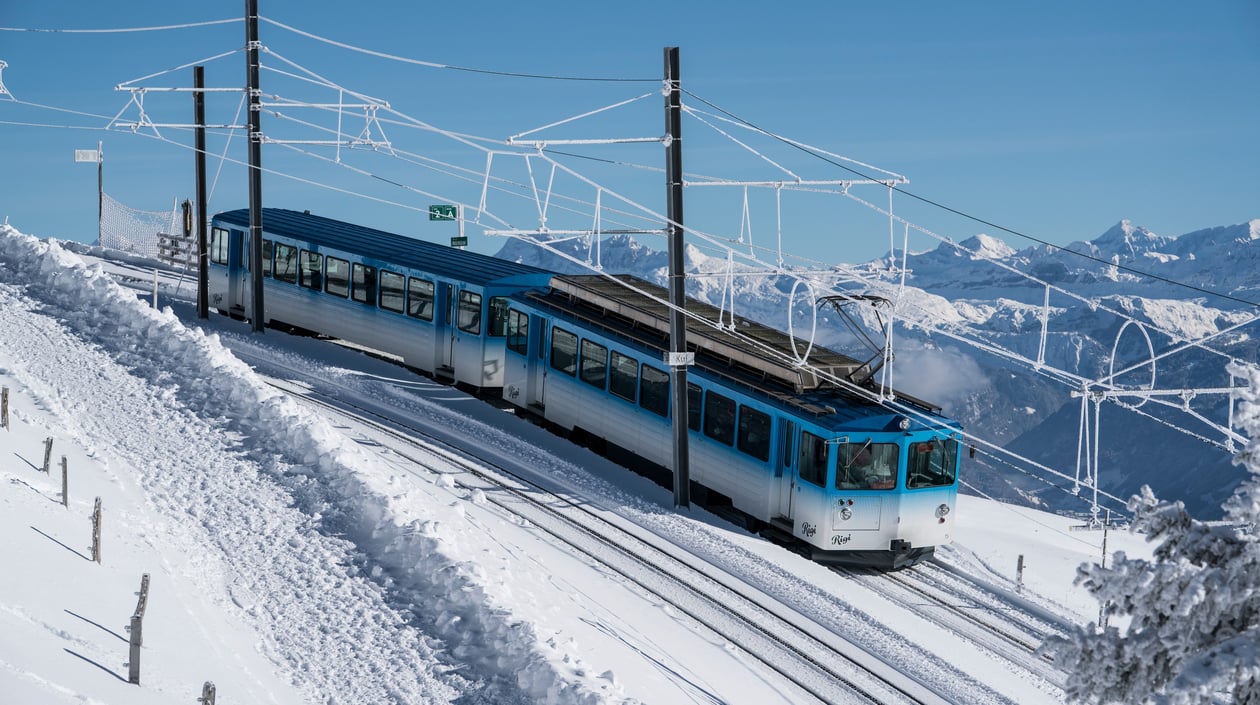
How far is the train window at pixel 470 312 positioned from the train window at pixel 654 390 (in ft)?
18.8

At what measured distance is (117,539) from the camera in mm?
19203

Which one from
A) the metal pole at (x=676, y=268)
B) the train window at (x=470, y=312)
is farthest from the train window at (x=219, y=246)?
the metal pole at (x=676, y=268)

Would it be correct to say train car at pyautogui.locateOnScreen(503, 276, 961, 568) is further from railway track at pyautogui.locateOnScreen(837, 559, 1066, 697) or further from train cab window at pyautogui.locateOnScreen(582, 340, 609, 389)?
railway track at pyautogui.locateOnScreen(837, 559, 1066, 697)

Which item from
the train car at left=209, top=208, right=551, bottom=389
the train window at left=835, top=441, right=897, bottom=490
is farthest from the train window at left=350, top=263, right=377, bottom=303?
the train window at left=835, top=441, right=897, bottom=490

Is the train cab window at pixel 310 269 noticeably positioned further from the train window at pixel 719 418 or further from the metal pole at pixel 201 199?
the train window at pixel 719 418

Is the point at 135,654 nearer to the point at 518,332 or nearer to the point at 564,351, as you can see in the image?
the point at 564,351

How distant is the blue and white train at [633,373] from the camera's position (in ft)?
76.9

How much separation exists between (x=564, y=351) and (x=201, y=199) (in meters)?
14.7

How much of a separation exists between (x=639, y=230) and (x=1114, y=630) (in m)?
13.6

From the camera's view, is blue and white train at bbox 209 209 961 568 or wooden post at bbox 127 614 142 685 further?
blue and white train at bbox 209 209 961 568

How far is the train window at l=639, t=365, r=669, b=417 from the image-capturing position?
87.2ft

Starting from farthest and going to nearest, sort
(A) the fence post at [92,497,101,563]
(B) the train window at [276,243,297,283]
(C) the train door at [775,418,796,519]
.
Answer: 1. (B) the train window at [276,243,297,283]
2. (C) the train door at [775,418,796,519]
3. (A) the fence post at [92,497,101,563]

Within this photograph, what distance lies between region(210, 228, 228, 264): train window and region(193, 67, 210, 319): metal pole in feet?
2.81

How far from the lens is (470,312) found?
3138 cm
